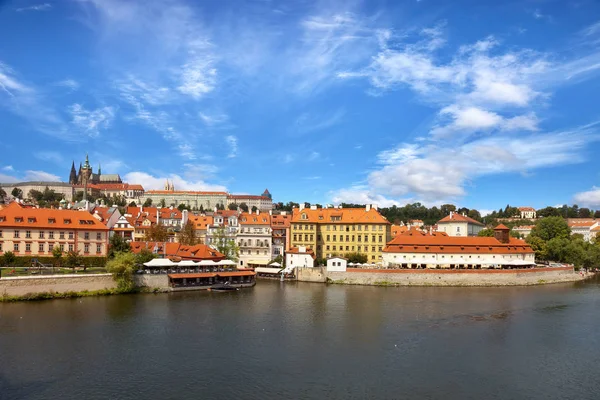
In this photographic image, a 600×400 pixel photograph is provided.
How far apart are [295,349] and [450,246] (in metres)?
37.2

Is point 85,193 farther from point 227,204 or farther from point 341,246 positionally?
point 341,246

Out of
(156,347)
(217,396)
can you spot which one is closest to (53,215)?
(156,347)

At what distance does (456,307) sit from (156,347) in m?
25.2

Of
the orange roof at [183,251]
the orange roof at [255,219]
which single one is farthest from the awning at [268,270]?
the orange roof at [255,219]

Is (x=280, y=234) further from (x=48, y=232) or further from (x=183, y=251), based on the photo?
(x=48, y=232)

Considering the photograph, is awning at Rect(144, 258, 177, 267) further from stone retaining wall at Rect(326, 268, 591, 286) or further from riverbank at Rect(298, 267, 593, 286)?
stone retaining wall at Rect(326, 268, 591, 286)

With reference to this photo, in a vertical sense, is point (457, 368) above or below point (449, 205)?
below

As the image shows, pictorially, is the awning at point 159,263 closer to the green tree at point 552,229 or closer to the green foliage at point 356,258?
the green foliage at point 356,258

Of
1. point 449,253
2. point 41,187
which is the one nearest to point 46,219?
point 449,253

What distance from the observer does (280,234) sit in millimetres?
68000

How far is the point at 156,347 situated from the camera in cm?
2642

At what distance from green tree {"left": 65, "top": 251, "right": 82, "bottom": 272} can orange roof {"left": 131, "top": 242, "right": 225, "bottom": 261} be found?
7676 mm

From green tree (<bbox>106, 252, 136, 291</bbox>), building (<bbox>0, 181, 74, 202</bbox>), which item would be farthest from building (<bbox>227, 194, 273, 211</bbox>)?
green tree (<bbox>106, 252, 136, 291</bbox>)

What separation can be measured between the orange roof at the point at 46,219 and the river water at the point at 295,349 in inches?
580
